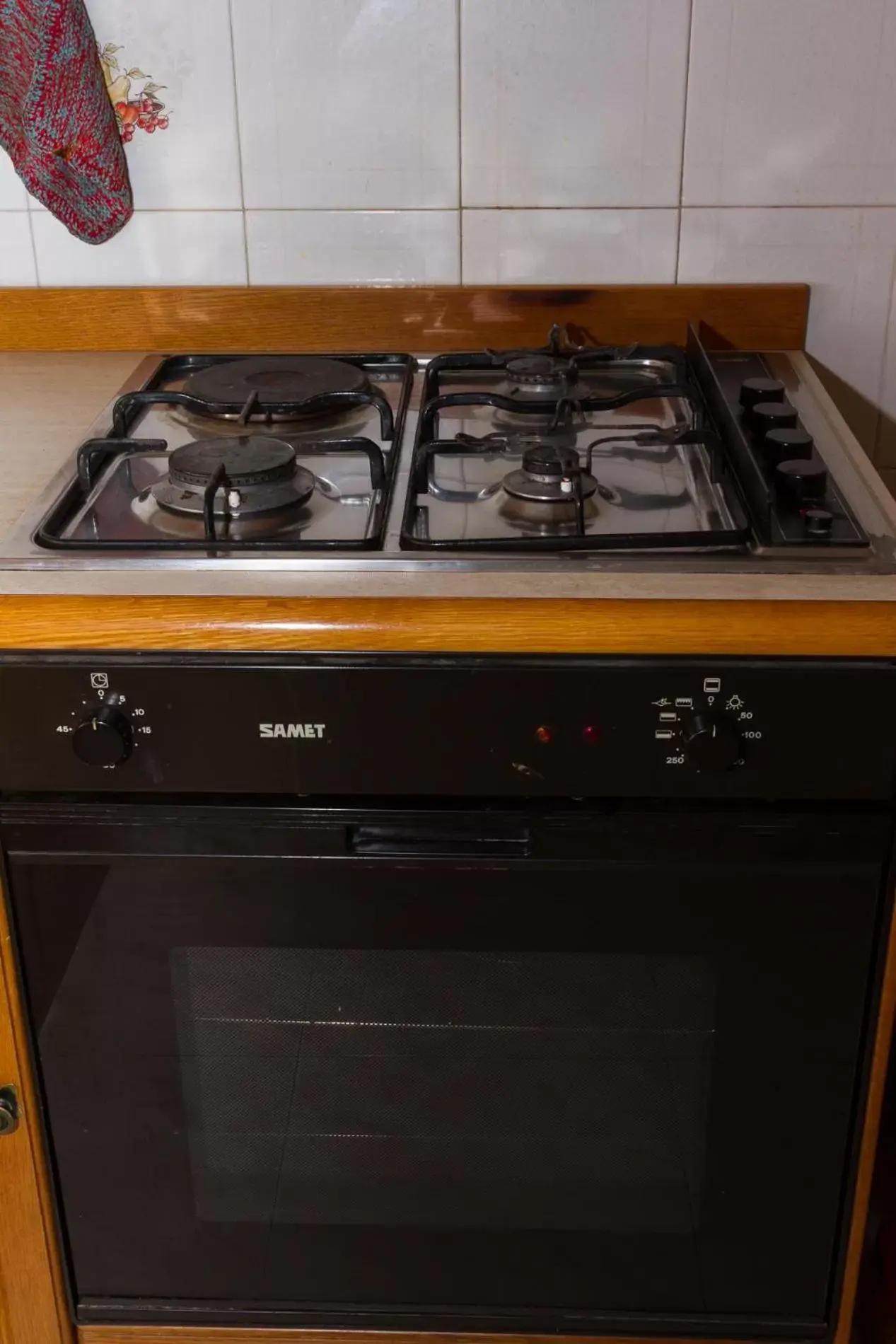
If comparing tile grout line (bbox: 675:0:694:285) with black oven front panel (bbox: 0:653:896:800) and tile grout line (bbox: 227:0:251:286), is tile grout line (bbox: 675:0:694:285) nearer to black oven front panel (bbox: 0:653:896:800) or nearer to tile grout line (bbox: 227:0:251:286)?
tile grout line (bbox: 227:0:251:286)

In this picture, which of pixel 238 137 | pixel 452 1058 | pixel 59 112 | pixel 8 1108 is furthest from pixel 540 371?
pixel 8 1108

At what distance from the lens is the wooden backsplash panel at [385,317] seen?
1487 mm

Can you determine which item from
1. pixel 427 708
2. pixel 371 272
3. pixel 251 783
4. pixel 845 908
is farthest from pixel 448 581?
pixel 371 272

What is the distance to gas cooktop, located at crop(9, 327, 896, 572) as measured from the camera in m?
1.05

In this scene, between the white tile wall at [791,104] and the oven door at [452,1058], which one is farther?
the white tile wall at [791,104]

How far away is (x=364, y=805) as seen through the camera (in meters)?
1.06

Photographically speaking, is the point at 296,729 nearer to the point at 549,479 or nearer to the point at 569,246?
the point at 549,479

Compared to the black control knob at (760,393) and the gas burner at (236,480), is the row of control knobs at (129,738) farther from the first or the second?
the black control knob at (760,393)

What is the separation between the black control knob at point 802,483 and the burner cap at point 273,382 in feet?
1.33

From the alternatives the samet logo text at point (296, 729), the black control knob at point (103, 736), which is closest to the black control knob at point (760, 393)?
the samet logo text at point (296, 729)

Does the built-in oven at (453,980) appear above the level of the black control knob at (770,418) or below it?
below

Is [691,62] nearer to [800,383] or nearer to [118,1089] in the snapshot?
[800,383]

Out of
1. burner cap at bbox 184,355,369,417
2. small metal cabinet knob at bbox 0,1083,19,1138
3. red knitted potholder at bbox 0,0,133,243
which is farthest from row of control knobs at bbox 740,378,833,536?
small metal cabinet knob at bbox 0,1083,19,1138

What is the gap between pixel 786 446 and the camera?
3.76 ft
